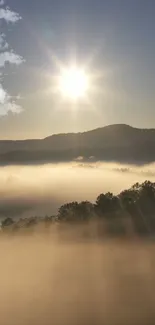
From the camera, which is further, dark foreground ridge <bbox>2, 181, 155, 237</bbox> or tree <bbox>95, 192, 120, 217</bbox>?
dark foreground ridge <bbox>2, 181, 155, 237</bbox>

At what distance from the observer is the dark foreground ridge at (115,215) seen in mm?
169500

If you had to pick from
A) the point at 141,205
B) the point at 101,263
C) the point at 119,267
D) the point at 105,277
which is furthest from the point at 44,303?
the point at 141,205

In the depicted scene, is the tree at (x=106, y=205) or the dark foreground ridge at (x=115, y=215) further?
the dark foreground ridge at (x=115, y=215)

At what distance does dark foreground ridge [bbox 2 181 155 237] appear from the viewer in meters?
170

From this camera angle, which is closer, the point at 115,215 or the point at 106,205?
the point at 115,215

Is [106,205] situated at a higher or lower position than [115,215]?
higher

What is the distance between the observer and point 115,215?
6471 inches

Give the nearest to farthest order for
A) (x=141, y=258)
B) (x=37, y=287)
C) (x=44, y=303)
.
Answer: (x=44, y=303) < (x=37, y=287) < (x=141, y=258)

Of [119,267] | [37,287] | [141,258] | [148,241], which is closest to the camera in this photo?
[37,287]

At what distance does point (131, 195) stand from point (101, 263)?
39521mm

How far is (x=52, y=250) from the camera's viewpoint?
16888 centimetres

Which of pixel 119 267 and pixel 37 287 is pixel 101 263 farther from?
pixel 37 287

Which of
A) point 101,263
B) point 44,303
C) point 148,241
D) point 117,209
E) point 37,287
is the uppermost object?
point 117,209

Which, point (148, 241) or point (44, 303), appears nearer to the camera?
point (44, 303)
